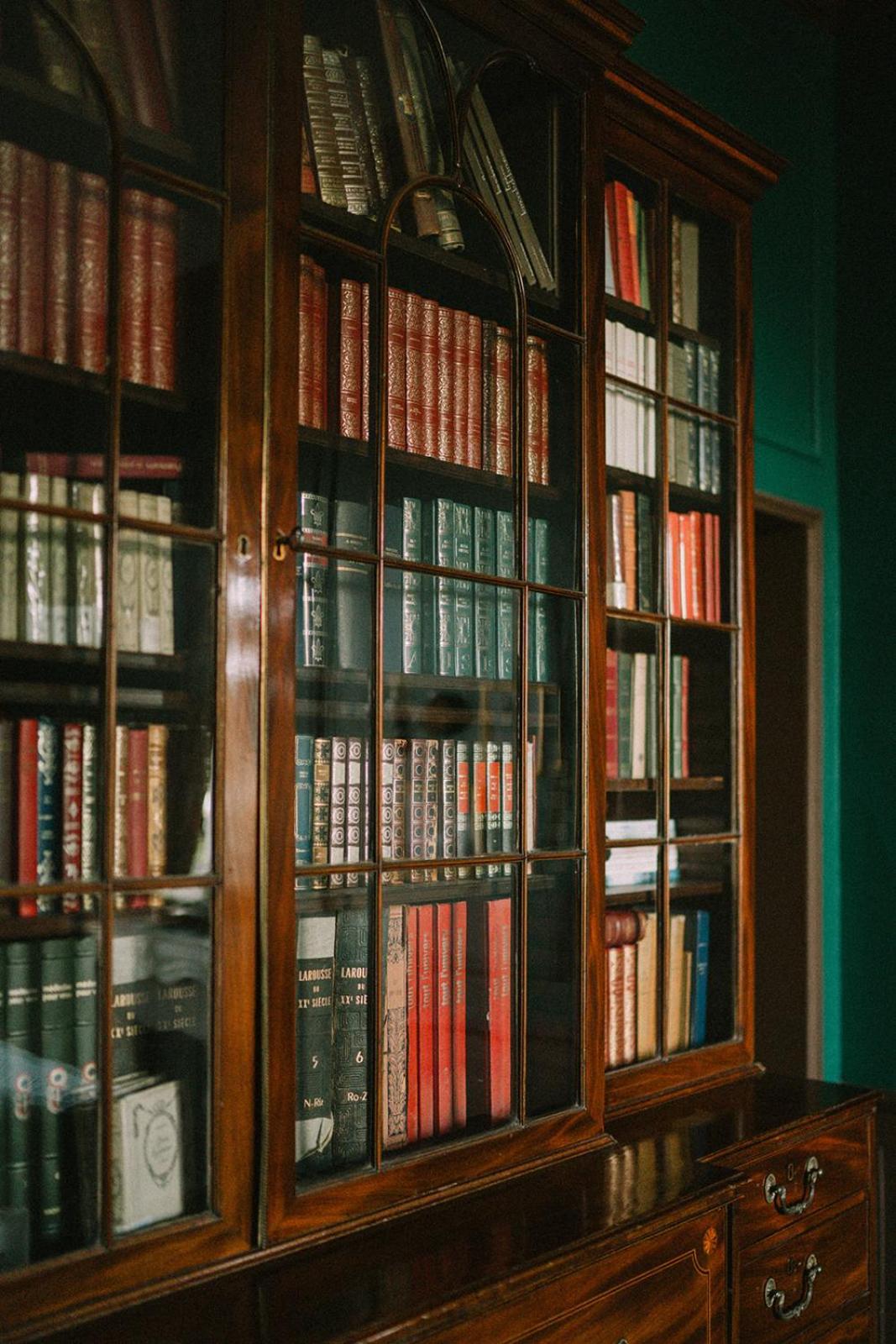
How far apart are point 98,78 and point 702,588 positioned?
4.30ft

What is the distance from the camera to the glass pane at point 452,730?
145cm

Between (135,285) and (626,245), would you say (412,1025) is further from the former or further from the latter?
(626,245)

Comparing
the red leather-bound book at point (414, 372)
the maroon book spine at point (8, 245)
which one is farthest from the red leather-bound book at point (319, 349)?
the maroon book spine at point (8, 245)

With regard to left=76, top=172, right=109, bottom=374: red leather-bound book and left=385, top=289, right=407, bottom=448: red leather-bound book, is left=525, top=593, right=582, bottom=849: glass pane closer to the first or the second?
left=385, top=289, right=407, bottom=448: red leather-bound book

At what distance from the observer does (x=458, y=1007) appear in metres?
1.51

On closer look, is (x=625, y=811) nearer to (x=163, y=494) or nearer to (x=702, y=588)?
(x=702, y=588)

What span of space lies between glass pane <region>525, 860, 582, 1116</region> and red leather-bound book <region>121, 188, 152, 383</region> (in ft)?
2.70

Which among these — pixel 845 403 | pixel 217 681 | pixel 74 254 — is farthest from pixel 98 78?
pixel 845 403

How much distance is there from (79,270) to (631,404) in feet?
3.49

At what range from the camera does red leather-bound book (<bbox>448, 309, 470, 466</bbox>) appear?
1564mm

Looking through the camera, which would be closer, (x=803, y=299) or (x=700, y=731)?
(x=700, y=731)

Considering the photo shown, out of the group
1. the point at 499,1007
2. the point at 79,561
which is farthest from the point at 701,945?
the point at 79,561

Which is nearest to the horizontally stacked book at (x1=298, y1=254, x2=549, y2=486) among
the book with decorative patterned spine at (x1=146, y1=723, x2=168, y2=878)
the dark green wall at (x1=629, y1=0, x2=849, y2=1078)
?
the book with decorative patterned spine at (x1=146, y1=723, x2=168, y2=878)

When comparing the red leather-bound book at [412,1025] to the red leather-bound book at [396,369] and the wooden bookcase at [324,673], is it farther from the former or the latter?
the red leather-bound book at [396,369]
